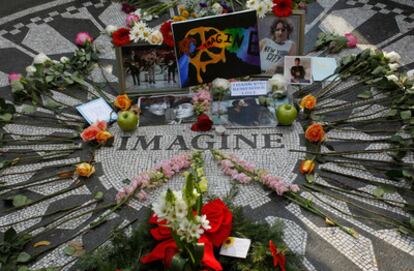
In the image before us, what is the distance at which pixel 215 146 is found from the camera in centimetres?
308

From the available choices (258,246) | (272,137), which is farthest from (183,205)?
(272,137)

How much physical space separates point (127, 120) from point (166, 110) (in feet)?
1.07

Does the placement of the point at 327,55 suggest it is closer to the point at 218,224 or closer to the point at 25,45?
the point at 218,224

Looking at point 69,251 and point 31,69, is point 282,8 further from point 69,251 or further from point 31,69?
point 69,251

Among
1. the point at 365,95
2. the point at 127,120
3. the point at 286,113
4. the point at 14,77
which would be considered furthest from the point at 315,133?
the point at 14,77

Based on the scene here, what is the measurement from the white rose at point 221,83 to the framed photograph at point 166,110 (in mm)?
187

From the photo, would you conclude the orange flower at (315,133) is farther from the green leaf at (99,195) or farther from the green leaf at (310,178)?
the green leaf at (99,195)

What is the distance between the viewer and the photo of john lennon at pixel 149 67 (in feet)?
11.1

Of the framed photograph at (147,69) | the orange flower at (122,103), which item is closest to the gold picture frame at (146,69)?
the framed photograph at (147,69)

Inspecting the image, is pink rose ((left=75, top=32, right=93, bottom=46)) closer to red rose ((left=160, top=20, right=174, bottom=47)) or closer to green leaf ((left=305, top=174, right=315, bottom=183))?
red rose ((left=160, top=20, right=174, bottom=47))

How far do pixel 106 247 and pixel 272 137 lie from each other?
125 centimetres

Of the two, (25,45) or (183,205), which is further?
(25,45)

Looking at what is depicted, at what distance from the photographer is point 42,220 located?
8.70 feet

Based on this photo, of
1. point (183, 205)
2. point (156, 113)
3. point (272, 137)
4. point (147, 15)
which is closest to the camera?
point (183, 205)
